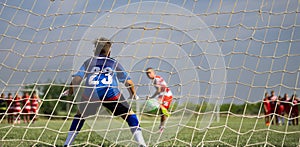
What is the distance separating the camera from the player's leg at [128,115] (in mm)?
4527

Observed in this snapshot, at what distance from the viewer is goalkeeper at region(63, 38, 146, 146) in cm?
462

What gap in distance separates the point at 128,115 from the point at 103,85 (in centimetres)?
43

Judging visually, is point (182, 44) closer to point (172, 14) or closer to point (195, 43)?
point (195, 43)

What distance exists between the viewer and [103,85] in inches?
183

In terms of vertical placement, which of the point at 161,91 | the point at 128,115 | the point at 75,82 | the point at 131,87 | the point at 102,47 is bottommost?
the point at 128,115

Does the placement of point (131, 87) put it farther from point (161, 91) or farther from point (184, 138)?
point (184, 138)

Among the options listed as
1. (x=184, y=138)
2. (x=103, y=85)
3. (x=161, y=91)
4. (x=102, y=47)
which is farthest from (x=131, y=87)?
(x=184, y=138)

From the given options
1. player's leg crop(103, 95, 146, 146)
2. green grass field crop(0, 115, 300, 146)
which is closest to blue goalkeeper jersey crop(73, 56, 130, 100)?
player's leg crop(103, 95, 146, 146)

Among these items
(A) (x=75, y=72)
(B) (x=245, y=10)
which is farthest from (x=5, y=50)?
(B) (x=245, y=10)

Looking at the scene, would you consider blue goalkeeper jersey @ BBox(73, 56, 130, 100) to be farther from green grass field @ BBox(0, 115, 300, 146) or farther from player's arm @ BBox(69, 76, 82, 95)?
green grass field @ BBox(0, 115, 300, 146)

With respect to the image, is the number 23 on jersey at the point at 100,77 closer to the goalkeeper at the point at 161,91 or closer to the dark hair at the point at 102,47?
the dark hair at the point at 102,47

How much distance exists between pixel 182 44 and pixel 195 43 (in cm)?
16

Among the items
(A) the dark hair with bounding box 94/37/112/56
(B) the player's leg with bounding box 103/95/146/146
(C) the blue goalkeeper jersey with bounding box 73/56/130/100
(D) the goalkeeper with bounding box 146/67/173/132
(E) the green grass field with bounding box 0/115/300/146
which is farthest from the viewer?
(D) the goalkeeper with bounding box 146/67/173/132

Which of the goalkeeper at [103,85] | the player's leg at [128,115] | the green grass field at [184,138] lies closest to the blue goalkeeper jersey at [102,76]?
the goalkeeper at [103,85]
